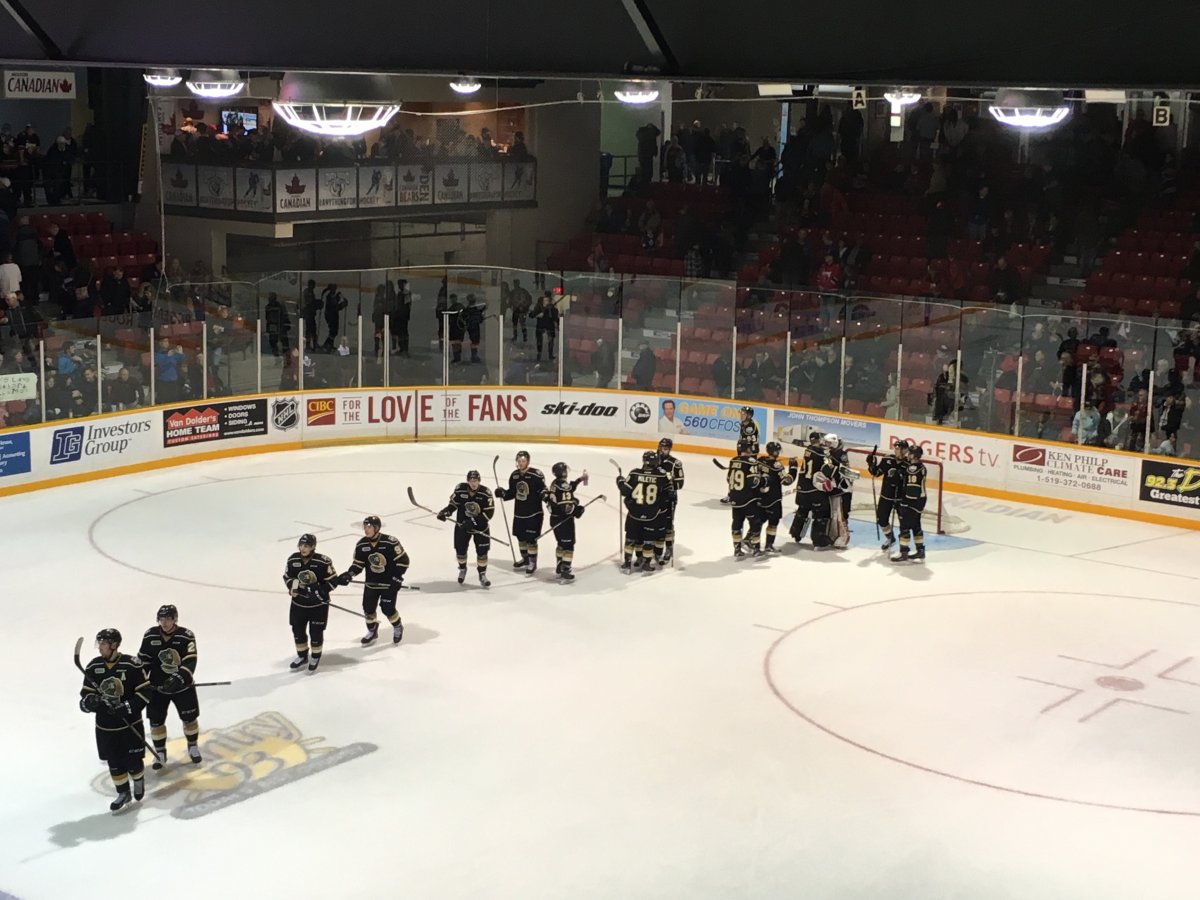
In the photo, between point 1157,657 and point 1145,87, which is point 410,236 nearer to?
point 1157,657

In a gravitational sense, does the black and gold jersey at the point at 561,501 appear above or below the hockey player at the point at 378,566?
above

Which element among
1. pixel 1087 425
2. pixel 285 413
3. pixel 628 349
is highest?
pixel 628 349

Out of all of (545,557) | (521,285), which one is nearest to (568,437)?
(521,285)

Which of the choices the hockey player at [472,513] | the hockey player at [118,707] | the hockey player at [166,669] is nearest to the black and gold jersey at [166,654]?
the hockey player at [166,669]

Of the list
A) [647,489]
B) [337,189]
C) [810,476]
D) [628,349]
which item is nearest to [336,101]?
[647,489]

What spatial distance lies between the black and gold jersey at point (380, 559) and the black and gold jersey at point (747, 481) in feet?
14.7

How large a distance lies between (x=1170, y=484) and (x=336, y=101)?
1066 centimetres

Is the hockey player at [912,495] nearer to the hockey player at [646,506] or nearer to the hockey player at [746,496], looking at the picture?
the hockey player at [746,496]

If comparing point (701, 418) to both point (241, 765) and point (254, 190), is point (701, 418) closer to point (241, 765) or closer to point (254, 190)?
point (254, 190)

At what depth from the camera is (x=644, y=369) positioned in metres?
22.1

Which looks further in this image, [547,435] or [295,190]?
[295,190]

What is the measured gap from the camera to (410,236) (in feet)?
94.1

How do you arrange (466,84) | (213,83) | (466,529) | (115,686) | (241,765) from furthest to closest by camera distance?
(213,83) → (466,84) → (466,529) → (241,765) → (115,686)

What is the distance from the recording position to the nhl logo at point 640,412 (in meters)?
22.0
